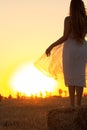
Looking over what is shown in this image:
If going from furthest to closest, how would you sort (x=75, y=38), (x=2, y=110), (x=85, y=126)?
(x=2, y=110) → (x=75, y=38) → (x=85, y=126)

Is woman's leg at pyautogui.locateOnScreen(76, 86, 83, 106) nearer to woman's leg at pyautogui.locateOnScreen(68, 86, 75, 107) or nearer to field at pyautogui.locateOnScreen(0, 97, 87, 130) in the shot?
woman's leg at pyautogui.locateOnScreen(68, 86, 75, 107)

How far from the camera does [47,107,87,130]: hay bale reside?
759 cm

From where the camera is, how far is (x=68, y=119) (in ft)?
25.6

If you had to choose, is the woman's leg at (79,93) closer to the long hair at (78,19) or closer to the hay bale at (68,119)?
the long hair at (78,19)

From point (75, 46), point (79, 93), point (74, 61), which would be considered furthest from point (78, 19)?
point (79, 93)

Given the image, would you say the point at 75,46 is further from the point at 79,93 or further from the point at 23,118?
the point at 23,118

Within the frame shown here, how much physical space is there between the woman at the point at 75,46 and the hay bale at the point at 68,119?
141 centimetres

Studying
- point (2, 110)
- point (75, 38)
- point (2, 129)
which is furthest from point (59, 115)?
point (2, 110)

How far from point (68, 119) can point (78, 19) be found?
2244mm

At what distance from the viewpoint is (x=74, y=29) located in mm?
9398

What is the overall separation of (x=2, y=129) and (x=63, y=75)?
175 centimetres

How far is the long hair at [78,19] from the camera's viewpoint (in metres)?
9.38

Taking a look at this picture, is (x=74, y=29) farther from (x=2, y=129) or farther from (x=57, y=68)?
(x=2, y=129)

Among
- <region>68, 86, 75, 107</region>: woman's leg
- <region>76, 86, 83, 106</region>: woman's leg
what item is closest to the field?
<region>68, 86, 75, 107</region>: woman's leg
